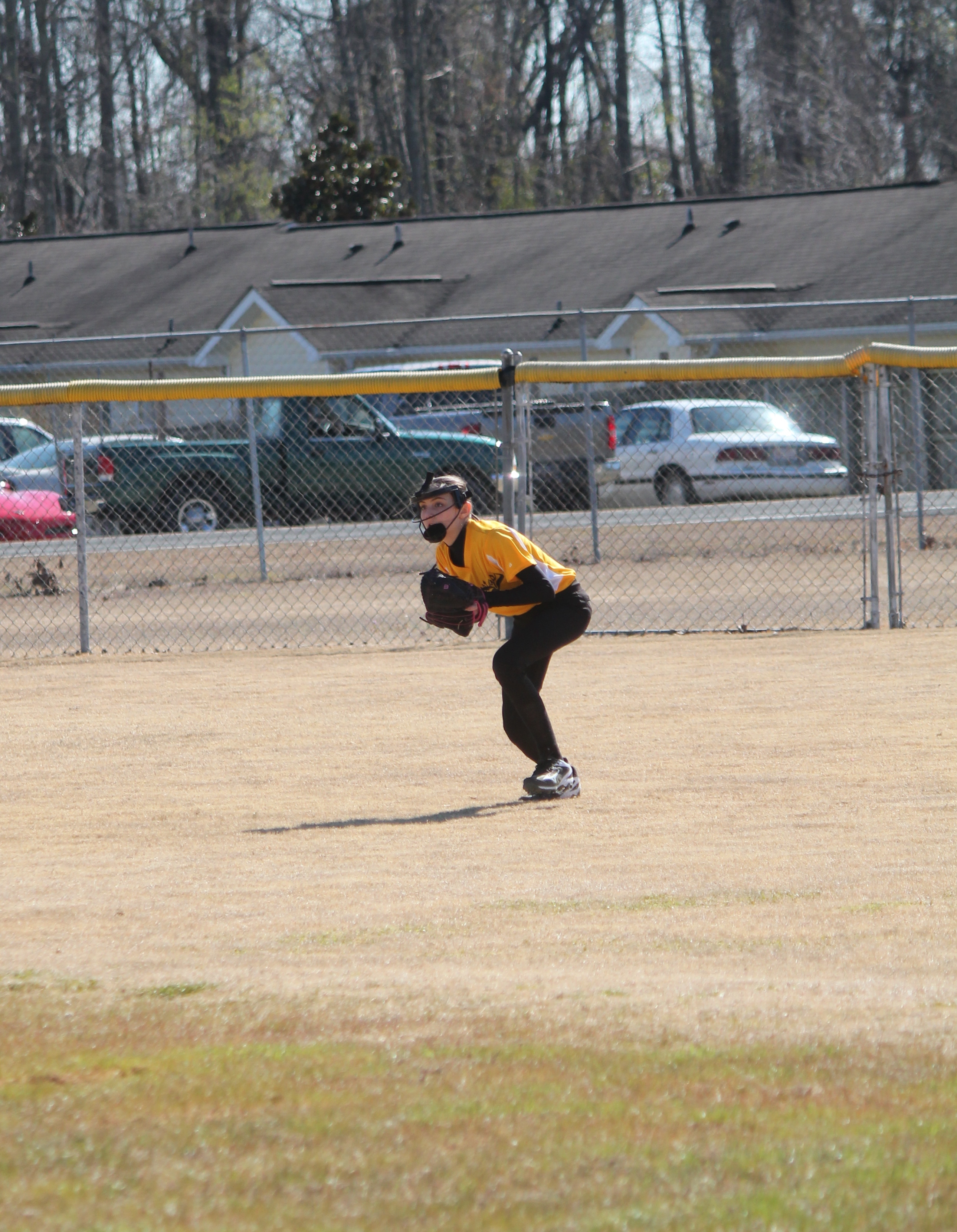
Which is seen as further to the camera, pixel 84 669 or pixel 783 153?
pixel 783 153

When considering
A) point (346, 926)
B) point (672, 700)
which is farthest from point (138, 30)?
point (346, 926)

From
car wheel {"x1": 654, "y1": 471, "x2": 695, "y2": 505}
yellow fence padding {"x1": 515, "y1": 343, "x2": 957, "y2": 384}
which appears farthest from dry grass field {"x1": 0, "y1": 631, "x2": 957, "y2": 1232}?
car wheel {"x1": 654, "y1": 471, "x2": 695, "y2": 505}

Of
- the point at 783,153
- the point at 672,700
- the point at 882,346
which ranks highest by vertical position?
the point at 783,153

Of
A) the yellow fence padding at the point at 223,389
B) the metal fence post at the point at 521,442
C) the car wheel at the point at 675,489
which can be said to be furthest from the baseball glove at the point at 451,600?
the car wheel at the point at 675,489

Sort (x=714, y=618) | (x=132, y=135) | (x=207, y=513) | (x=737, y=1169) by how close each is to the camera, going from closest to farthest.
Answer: (x=737, y=1169), (x=714, y=618), (x=207, y=513), (x=132, y=135)

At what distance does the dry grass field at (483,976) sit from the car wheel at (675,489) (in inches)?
324

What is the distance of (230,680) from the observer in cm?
982

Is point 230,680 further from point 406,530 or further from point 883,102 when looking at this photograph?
point 883,102

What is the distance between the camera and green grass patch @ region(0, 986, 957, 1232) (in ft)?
8.80

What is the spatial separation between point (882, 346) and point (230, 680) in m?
4.79

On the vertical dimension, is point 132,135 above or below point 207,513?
above

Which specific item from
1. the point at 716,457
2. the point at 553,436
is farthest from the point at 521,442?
the point at 553,436

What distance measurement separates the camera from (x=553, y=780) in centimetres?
626

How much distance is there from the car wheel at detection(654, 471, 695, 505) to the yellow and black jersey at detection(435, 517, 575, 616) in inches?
388
